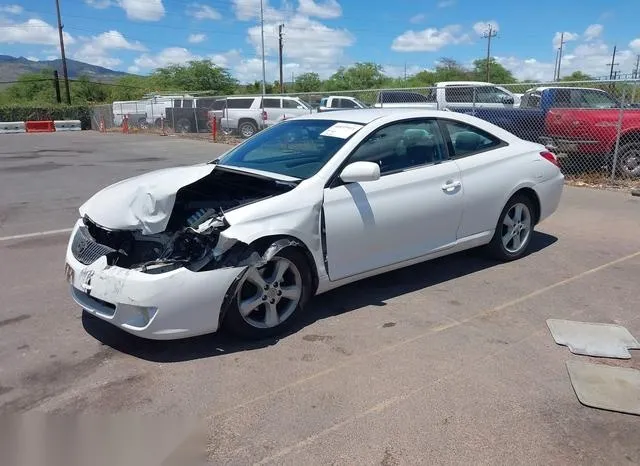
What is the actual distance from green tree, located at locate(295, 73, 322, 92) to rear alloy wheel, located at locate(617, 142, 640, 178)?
227 ft

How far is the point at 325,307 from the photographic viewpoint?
4.50m

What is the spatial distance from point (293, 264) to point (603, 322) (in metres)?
2.45

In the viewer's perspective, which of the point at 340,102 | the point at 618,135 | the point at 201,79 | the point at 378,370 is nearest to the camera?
the point at 378,370

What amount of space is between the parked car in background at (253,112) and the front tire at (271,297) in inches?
736

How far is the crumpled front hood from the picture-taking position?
374cm

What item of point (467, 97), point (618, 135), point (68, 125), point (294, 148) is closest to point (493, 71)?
point (68, 125)

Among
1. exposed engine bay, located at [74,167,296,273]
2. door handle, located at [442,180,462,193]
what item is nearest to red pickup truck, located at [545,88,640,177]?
door handle, located at [442,180,462,193]

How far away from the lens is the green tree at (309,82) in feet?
252

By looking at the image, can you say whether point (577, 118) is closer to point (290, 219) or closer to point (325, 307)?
point (325, 307)

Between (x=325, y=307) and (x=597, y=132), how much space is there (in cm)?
809

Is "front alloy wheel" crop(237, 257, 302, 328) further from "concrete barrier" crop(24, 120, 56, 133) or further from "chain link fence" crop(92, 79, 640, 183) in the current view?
"concrete barrier" crop(24, 120, 56, 133)

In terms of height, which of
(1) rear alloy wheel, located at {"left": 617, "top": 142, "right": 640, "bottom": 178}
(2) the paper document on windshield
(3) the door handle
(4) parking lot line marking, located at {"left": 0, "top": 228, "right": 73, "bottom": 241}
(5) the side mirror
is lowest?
(4) parking lot line marking, located at {"left": 0, "top": 228, "right": 73, "bottom": 241}

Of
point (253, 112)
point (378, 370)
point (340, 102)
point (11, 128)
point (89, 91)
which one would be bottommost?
point (378, 370)

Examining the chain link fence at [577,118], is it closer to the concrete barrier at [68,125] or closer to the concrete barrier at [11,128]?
the concrete barrier at [68,125]
